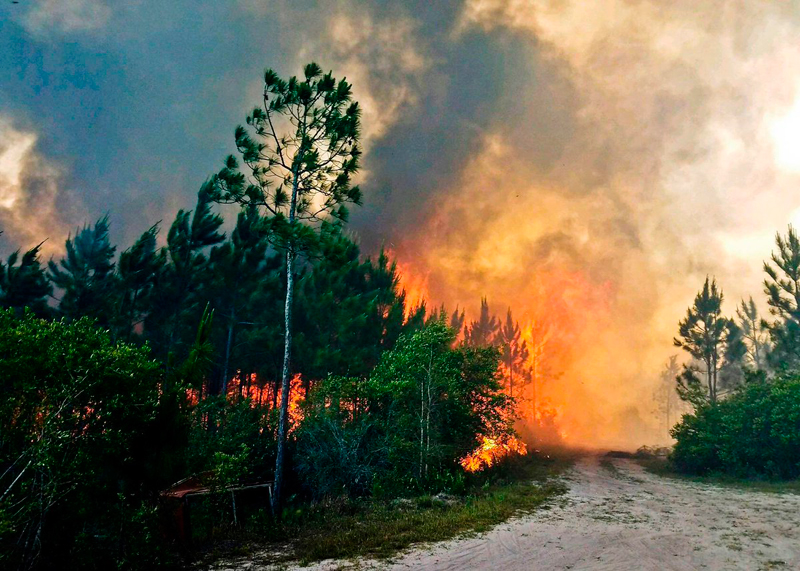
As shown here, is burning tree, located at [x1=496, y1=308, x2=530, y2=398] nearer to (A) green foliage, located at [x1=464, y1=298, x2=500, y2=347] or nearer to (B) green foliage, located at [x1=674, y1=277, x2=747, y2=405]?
(A) green foliage, located at [x1=464, y1=298, x2=500, y2=347]

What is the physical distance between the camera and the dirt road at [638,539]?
10.1 m

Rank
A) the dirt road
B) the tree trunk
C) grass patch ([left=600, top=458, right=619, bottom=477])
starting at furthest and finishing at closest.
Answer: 1. grass patch ([left=600, top=458, right=619, bottom=477])
2. the tree trunk
3. the dirt road

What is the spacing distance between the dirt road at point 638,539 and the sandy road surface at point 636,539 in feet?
0.08

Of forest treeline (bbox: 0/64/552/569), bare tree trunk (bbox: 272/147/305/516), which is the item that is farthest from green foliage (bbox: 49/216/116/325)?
bare tree trunk (bbox: 272/147/305/516)

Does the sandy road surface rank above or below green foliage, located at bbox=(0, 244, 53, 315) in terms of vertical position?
below

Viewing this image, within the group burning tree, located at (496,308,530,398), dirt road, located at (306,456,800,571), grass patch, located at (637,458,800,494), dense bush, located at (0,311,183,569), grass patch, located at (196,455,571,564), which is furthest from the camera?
burning tree, located at (496,308,530,398)

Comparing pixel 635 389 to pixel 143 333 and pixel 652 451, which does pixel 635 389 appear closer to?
pixel 652 451

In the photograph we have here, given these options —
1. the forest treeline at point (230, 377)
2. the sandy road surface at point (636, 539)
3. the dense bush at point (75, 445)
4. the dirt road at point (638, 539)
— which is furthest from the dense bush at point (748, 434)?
the dense bush at point (75, 445)

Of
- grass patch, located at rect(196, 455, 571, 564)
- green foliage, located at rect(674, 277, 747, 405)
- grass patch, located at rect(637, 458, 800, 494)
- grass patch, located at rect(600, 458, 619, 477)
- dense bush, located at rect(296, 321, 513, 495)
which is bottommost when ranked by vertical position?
grass patch, located at rect(600, 458, 619, 477)

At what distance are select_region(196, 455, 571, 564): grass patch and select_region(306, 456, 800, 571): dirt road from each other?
81 centimetres

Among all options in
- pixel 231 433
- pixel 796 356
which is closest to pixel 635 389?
pixel 796 356

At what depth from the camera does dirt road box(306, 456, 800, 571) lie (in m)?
10.1

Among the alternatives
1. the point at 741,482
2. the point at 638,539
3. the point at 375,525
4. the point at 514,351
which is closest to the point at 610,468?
the point at 741,482

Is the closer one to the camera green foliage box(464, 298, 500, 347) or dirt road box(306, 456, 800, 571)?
dirt road box(306, 456, 800, 571)
